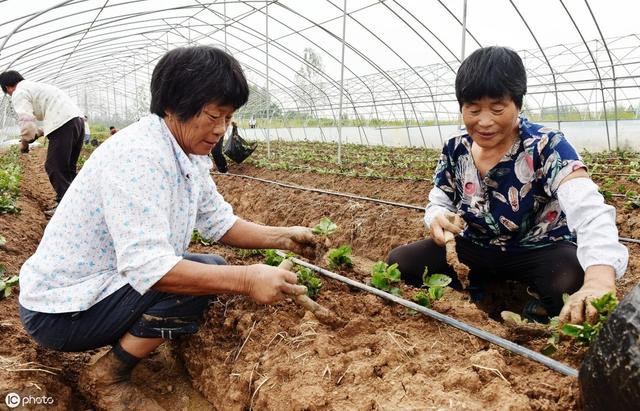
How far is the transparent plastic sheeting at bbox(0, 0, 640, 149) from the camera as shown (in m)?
12.2

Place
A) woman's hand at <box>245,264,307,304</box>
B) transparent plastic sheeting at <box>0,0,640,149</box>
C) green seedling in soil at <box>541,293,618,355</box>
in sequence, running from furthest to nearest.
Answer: transparent plastic sheeting at <box>0,0,640,149</box>
woman's hand at <box>245,264,307,304</box>
green seedling in soil at <box>541,293,618,355</box>

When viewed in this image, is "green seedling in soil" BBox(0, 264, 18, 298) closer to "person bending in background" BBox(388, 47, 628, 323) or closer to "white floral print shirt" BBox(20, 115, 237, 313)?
"white floral print shirt" BBox(20, 115, 237, 313)

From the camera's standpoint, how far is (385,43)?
539 inches

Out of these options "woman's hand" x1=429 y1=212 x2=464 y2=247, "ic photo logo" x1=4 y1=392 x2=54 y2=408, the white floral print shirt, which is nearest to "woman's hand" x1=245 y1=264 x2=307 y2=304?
the white floral print shirt

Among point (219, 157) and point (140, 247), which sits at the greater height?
point (140, 247)

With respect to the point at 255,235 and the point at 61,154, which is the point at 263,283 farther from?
the point at 61,154

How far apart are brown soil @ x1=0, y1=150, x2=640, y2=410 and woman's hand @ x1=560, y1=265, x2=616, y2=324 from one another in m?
0.17

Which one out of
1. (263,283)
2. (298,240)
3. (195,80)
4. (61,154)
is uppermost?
(195,80)

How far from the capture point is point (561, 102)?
18.3 meters

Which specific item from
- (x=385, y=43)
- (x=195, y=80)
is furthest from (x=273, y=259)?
(x=385, y=43)

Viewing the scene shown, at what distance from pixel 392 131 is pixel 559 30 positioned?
25.2 feet

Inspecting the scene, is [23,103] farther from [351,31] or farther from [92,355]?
[351,31]

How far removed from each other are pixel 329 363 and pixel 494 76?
1457 mm

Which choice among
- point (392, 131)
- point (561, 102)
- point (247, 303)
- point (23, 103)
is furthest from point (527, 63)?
point (247, 303)
